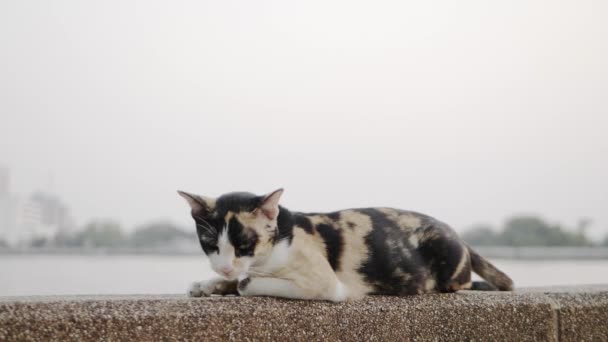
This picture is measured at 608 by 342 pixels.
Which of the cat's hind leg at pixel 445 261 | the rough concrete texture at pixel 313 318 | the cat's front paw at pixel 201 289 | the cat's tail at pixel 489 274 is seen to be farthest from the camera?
the cat's tail at pixel 489 274

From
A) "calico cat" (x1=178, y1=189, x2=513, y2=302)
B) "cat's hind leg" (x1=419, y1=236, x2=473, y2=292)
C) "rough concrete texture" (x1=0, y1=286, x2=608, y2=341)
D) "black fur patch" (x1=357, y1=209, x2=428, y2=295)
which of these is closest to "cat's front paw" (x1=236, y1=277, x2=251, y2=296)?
"calico cat" (x1=178, y1=189, x2=513, y2=302)

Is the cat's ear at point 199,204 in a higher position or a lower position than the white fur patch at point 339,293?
higher

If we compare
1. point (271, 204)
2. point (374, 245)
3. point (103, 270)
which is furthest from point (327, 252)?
point (103, 270)

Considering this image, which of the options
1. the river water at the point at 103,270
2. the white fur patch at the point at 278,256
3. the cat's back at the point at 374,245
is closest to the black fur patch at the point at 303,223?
the cat's back at the point at 374,245

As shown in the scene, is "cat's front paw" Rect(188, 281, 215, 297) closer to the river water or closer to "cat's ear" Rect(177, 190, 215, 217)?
"cat's ear" Rect(177, 190, 215, 217)

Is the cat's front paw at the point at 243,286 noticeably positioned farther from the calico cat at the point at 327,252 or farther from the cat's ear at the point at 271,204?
the cat's ear at the point at 271,204

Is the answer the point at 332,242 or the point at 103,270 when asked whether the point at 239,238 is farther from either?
the point at 103,270

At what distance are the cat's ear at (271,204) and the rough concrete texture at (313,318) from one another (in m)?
0.26

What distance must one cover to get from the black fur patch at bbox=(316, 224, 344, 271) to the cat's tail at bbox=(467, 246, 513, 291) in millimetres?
622

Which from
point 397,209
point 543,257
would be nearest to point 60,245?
point 543,257

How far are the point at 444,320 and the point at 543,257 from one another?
33.6 ft

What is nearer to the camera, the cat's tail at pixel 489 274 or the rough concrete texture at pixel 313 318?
the rough concrete texture at pixel 313 318

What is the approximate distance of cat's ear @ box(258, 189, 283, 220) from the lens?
1.69m

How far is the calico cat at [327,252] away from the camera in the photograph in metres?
1.67
